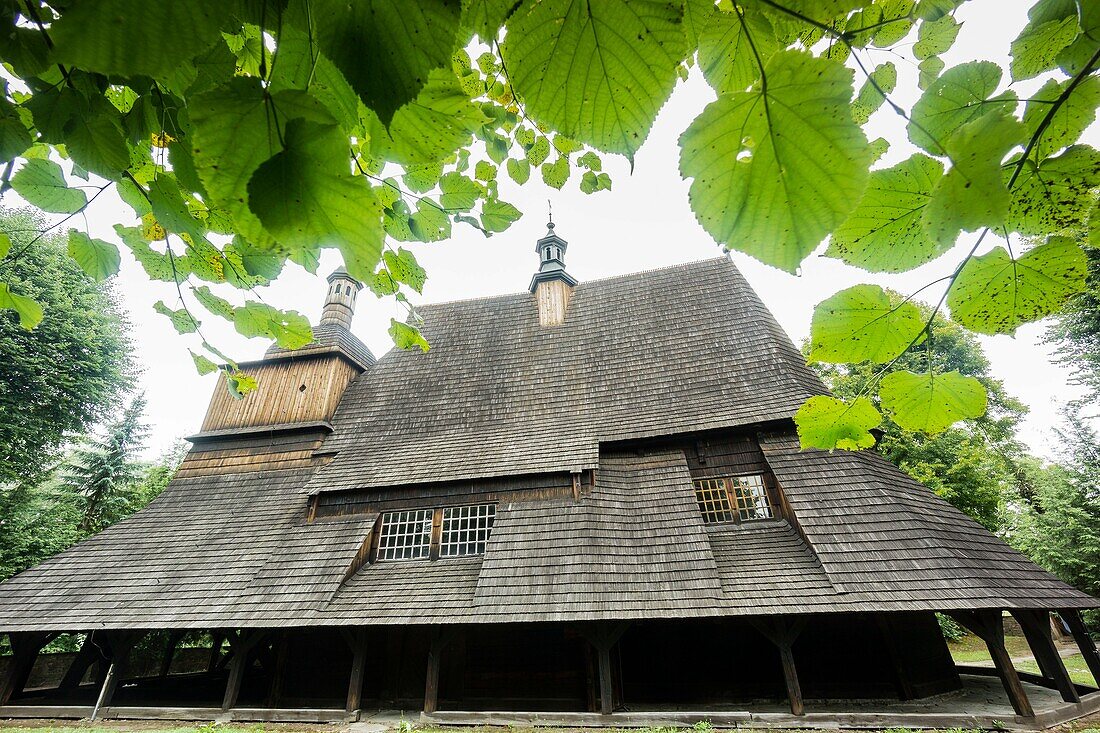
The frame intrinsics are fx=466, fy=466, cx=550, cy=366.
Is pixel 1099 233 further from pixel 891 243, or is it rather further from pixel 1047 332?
pixel 1047 332

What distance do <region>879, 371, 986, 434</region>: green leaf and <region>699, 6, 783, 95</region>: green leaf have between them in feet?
2.52

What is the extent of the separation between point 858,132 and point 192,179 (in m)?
1.53

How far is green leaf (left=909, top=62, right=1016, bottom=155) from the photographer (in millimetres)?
811

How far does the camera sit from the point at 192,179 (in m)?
1.26

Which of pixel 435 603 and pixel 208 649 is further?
pixel 208 649

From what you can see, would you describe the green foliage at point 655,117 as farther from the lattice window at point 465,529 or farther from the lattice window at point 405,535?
the lattice window at point 405,535

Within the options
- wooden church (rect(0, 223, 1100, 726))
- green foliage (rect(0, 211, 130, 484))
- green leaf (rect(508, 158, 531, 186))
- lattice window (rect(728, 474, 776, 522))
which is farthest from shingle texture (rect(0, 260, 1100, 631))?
green foliage (rect(0, 211, 130, 484))

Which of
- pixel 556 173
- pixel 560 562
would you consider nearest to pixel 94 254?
pixel 556 173

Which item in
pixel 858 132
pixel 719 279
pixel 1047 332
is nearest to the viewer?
pixel 858 132

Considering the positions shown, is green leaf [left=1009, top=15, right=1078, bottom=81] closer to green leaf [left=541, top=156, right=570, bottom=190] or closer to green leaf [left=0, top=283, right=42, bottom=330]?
green leaf [left=541, top=156, right=570, bottom=190]

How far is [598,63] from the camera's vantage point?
0.67 m

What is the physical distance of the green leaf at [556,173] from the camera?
247 cm

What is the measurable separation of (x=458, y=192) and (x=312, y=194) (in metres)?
1.46

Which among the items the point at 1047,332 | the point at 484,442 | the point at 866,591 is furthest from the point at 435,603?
the point at 1047,332
